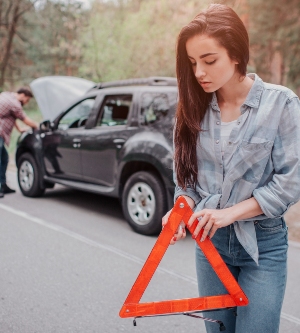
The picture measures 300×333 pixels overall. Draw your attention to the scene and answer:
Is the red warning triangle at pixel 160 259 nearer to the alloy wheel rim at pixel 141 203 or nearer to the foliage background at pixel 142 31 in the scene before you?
the alloy wheel rim at pixel 141 203

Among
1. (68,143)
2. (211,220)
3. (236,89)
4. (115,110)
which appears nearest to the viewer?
(211,220)

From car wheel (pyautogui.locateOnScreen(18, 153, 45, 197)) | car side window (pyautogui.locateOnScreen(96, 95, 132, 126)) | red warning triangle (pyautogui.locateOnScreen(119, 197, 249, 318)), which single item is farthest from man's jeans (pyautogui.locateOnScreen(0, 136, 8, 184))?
red warning triangle (pyautogui.locateOnScreen(119, 197, 249, 318))

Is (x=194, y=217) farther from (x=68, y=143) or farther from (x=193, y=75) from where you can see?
(x=68, y=143)

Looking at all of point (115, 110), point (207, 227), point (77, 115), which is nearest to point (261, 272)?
point (207, 227)

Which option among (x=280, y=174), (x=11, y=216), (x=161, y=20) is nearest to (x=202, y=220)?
(x=280, y=174)

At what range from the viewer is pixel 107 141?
654 cm

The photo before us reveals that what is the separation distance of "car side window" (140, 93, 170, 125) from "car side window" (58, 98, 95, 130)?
1325 millimetres

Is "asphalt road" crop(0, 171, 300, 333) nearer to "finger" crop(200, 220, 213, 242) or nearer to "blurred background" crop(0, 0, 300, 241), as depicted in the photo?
"finger" crop(200, 220, 213, 242)

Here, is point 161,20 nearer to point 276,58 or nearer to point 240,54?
point 276,58

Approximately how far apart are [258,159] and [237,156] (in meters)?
0.08

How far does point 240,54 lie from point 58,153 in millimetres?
6176

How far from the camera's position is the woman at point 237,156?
1.72m

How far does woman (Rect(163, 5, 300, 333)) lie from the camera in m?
1.72

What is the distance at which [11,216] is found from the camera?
6703 mm
